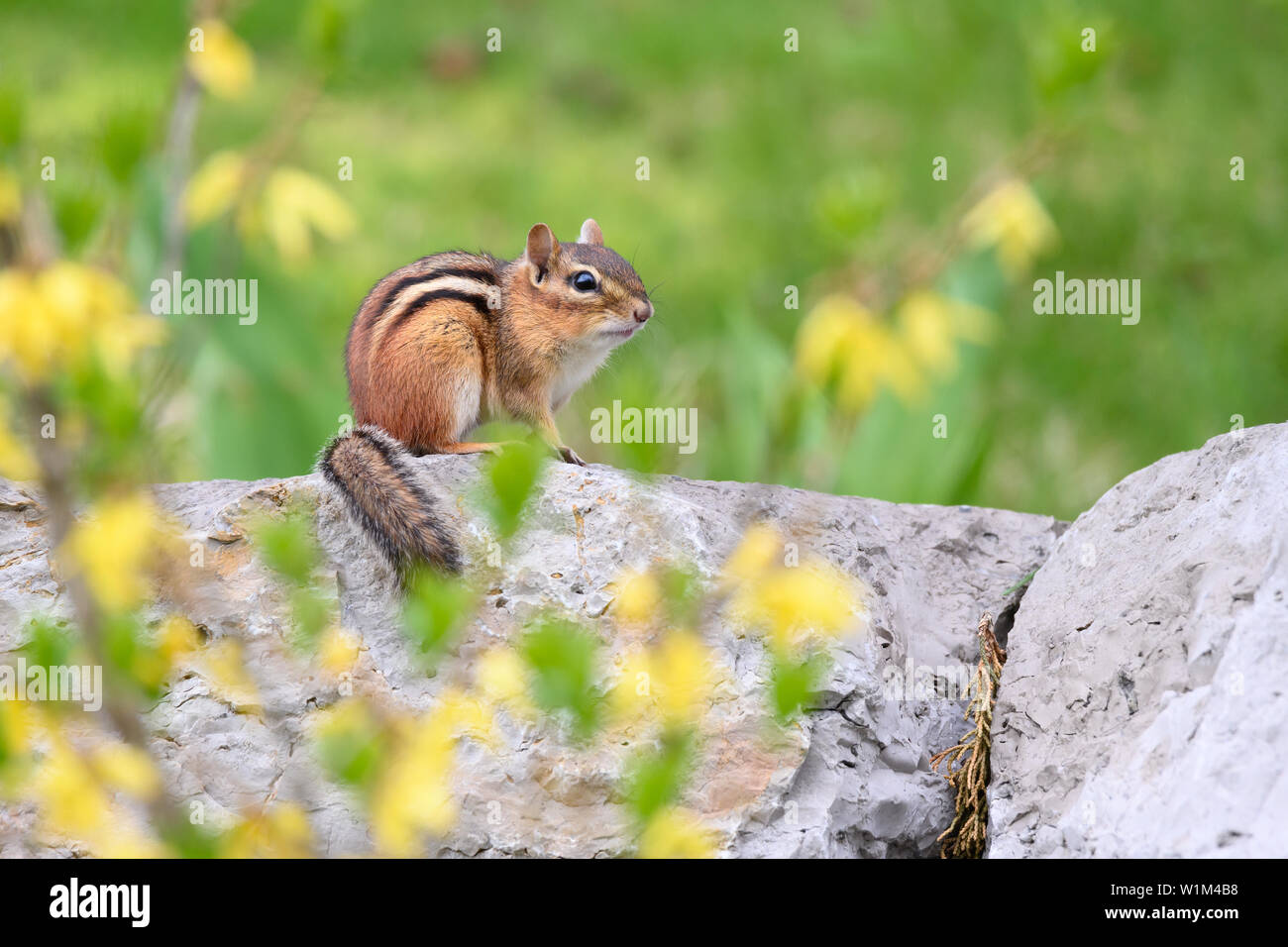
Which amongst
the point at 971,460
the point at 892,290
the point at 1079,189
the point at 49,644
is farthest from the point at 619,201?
the point at 49,644

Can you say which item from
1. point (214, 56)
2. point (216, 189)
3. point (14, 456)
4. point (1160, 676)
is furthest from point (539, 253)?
point (1160, 676)

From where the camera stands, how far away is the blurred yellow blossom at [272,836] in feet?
4.96

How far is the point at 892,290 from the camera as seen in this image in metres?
2.95

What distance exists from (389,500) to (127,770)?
2.71 ft

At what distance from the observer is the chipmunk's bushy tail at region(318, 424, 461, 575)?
2.23 meters

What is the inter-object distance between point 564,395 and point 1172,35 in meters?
4.59

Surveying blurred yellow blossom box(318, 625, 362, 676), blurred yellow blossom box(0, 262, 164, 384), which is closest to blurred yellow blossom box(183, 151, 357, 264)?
blurred yellow blossom box(0, 262, 164, 384)

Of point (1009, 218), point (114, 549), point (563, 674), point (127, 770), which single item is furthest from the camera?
point (1009, 218)

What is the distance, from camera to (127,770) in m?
1.55

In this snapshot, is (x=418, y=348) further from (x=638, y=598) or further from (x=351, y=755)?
(x=351, y=755)

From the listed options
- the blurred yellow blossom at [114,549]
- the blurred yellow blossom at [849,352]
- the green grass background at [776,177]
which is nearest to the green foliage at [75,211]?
the blurred yellow blossom at [114,549]

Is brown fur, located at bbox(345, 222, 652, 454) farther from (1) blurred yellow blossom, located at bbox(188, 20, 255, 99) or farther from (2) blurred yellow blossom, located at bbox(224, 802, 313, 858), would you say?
(2) blurred yellow blossom, located at bbox(224, 802, 313, 858)

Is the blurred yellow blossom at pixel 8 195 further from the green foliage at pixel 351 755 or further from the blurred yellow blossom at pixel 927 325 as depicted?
the blurred yellow blossom at pixel 927 325

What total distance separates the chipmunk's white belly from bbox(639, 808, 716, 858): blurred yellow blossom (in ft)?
4.22
